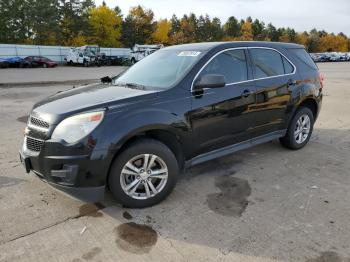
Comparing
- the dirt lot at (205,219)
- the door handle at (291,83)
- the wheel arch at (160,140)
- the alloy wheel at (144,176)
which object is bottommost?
the dirt lot at (205,219)

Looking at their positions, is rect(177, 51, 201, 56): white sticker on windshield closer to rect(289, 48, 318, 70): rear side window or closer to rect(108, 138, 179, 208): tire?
rect(108, 138, 179, 208): tire

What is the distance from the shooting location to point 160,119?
3.76m

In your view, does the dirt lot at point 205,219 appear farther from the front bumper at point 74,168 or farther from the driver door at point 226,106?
the driver door at point 226,106

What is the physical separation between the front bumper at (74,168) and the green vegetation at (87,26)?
187 feet

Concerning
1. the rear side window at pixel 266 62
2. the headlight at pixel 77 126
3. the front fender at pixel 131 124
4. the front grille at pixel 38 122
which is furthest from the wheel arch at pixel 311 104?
the front grille at pixel 38 122

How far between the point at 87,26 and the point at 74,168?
62.5 meters

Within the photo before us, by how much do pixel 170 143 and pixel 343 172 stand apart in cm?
265

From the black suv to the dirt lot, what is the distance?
1.07 feet

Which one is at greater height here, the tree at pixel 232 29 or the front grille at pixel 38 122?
the tree at pixel 232 29

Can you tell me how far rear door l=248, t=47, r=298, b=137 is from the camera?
16.2ft

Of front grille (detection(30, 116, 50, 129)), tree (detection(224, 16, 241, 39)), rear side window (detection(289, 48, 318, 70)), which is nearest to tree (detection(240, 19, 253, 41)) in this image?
tree (detection(224, 16, 241, 39))

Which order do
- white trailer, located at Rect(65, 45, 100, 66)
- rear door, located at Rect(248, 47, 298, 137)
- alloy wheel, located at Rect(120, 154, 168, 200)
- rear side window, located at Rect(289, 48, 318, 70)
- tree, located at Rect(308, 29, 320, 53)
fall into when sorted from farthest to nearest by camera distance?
1. tree, located at Rect(308, 29, 320, 53)
2. white trailer, located at Rect(65, 45, 100, 66)
3. rear side window, located at Rect(289, 48, 318, 70)
4. rear door, located at Rect(248, 47, 298, 137)
5. alloy wheel, located at Rect(120, 154, 168, 200)

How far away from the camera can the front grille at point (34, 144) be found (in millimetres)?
3504

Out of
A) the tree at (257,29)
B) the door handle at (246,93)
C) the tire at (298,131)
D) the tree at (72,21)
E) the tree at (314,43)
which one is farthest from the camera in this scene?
the tree at (314,43)
